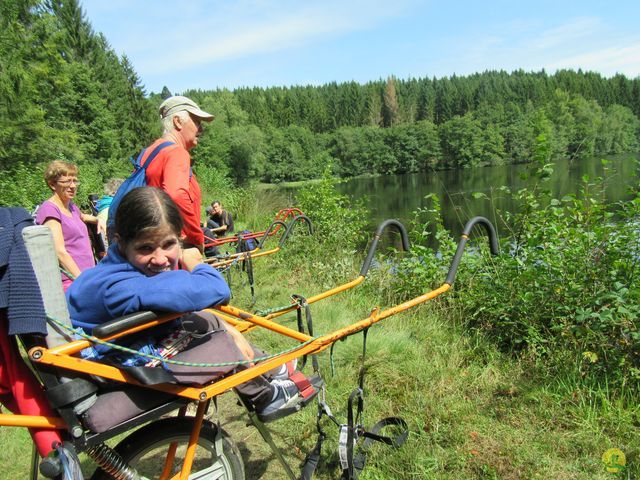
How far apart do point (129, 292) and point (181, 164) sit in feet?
4.46

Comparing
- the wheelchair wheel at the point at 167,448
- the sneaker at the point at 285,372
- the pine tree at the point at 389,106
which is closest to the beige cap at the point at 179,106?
the sneaker at the point at 285,372

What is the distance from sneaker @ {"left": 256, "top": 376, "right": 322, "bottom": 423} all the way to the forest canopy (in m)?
3.34

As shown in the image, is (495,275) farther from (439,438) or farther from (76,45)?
(76,45)

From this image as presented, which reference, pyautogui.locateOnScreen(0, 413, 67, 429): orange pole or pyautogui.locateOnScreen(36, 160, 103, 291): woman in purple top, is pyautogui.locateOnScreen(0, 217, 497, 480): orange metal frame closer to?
pyautogui.locateOnScreen(0, 413, 67, 429): orange pole

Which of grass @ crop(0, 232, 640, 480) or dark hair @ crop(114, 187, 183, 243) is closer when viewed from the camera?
dark hair @ crop(114, 187, 183, 243)

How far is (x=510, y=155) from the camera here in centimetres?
5122

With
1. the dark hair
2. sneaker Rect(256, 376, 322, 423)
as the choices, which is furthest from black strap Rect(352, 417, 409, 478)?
the dark hair

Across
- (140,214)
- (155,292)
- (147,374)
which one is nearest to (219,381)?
(147,374)

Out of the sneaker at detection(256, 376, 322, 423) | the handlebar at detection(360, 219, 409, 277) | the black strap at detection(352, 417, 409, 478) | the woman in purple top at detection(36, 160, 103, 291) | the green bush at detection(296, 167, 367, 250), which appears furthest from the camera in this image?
the green bush at detection(296, 167, 367, 250)

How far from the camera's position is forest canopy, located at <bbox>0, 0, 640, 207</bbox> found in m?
12.4

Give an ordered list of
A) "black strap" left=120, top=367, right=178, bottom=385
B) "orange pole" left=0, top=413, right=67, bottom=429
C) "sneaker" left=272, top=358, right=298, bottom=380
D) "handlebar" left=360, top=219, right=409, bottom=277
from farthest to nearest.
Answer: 1. "handlebar" left=360, top=219, right=409, bottom=277
2. "sneaker" left=272, top=358, right=298, bottom=380
3. "black strap" left=120, top=367, right=178, bottom=385
4. "orange pole" left=0, top=413, right=67, bottom=429

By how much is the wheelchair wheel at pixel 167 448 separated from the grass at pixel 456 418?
665 mm

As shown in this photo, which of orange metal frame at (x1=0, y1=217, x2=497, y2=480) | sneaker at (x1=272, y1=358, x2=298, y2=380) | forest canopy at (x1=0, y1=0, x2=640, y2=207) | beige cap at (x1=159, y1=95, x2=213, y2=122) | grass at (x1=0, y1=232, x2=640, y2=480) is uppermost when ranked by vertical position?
forest canopy at (x1=0, y1=0, x2=640, y2=207)

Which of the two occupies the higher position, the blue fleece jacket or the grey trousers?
the blue fleece jacket
